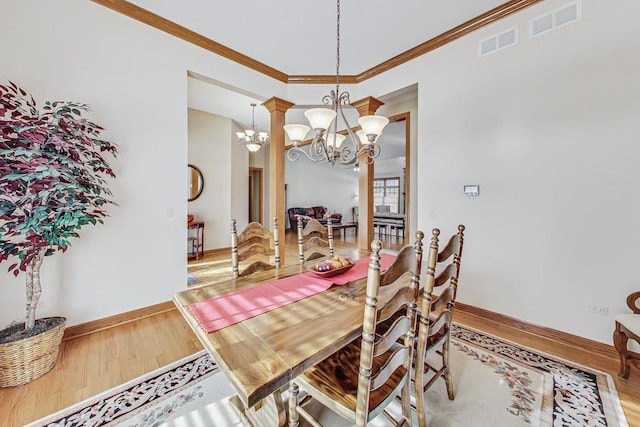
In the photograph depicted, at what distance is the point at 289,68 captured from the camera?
3609 mm

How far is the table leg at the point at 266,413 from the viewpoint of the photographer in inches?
48.5

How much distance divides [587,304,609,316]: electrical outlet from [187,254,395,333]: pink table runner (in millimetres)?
2018

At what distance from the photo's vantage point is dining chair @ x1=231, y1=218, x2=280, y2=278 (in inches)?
71.5

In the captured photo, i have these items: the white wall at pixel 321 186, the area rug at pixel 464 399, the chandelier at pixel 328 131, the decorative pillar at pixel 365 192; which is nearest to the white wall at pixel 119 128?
the area rug at pixel 464 399

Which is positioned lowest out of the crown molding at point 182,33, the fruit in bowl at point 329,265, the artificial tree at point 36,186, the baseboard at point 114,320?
the baseboard at point 114,320

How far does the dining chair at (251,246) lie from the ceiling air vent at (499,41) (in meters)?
2.90

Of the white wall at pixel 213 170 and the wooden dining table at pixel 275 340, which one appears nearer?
the wooden dining table at pixel 275 340

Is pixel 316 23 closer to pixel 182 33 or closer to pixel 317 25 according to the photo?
pixel 317 25

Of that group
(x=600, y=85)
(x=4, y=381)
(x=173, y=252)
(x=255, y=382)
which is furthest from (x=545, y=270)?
(x=4, y=381)

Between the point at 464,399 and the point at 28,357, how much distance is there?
294cm

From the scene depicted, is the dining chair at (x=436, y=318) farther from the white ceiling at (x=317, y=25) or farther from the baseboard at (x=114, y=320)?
the baseboard at (x=114, y=320)

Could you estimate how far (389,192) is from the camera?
11.5 m

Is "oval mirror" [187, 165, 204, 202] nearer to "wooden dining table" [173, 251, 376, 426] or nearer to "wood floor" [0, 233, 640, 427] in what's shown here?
"wood floor" [0, 233, 640, 427]

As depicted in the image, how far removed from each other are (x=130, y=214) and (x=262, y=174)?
5262 mm
